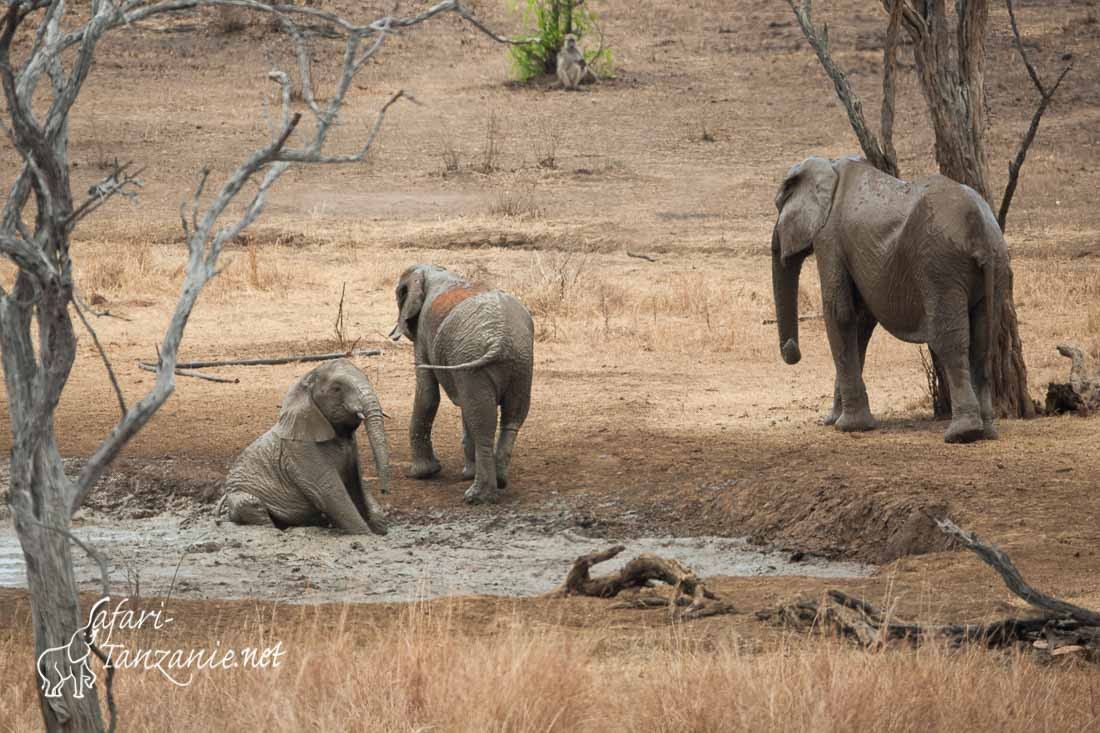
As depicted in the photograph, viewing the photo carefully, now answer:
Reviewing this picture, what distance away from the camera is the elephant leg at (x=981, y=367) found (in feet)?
33.5


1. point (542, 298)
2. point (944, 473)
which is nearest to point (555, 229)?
point (542, 298)

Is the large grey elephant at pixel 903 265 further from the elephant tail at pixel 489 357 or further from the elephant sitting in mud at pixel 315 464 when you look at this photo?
the elephant sitting in mud at pixel 315 464

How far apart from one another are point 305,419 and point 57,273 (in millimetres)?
5087

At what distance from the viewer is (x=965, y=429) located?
396 inches

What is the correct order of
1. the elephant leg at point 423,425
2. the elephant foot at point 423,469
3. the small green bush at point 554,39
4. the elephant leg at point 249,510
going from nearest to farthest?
the elephant leg at point 249,510 → the elephant leg at point 423,425 → the elephant foot at point 423,469 → the small green bush at point 554,39

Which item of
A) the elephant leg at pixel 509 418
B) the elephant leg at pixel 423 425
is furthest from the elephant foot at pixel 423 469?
the elephant leg at pixel 509 418

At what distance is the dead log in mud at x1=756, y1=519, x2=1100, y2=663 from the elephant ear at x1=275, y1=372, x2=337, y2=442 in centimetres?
375

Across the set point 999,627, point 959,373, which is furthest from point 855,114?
point 999,627

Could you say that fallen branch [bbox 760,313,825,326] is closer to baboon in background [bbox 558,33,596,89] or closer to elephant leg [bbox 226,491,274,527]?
elephant leg [bbox 226,491,274,527]

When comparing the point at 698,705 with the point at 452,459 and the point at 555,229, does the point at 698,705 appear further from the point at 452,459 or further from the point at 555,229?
the point at 555,229

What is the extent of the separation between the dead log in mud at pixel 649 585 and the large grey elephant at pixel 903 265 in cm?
347

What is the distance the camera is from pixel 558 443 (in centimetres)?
1123

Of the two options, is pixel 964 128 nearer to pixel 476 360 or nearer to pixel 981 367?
pixel 981 367

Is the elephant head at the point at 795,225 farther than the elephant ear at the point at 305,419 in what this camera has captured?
Yes
